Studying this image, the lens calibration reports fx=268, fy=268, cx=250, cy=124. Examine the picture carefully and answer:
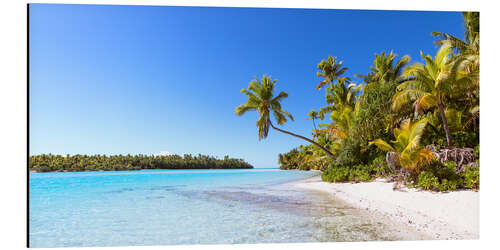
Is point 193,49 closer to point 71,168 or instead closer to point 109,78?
point 109,78

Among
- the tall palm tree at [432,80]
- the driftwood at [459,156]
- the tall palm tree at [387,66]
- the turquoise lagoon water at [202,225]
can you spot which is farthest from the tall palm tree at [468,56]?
the tall palm tree at [387,66]

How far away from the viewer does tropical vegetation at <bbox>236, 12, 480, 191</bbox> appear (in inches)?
202

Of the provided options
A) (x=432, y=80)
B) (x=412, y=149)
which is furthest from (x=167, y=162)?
(x=432, y=80)

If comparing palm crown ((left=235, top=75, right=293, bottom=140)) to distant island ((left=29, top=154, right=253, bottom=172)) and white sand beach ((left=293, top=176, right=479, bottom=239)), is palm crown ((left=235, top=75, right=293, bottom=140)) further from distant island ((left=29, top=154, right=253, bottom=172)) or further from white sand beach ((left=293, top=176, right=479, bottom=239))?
distant island ((left=29, top=154, right=253, bottom=172))

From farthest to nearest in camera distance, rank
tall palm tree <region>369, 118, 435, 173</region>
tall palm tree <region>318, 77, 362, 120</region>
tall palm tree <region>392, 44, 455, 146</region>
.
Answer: tall palm tree <region>318, 77, 362, 120</region> → tall palm tree <region>392, 44, 455, 146</region> → tall palm tree <region>369, 118, 435, 173</region>

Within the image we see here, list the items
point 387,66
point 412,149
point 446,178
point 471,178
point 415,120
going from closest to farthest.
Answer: point 471,178
point 446,178
point 412,149
point 415,120
point 387,66

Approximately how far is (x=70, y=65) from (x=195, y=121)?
636 cm

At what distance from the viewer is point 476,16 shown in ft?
15.0

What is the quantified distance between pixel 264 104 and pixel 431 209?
296 inches

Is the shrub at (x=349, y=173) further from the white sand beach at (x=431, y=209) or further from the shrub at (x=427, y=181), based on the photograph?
the shrub at (x=427, y=181)

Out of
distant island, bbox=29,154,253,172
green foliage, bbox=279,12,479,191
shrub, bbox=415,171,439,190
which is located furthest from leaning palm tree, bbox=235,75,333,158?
distant island, bbox=29,154,253,172

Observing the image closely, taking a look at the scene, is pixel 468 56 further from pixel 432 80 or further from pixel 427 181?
pixel 427 181

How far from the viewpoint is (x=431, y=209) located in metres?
4.07
